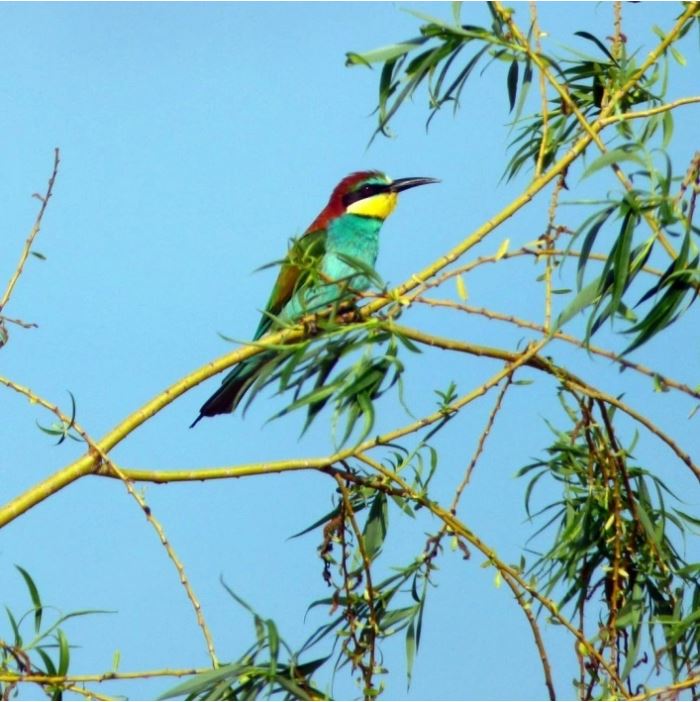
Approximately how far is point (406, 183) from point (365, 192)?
0.77 feet

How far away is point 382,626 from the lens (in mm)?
2322

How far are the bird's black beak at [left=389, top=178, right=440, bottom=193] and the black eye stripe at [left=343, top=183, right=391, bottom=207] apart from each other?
31 millimetres

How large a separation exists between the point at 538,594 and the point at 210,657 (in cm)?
57

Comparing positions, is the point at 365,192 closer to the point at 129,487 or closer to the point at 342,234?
the point at 342,234

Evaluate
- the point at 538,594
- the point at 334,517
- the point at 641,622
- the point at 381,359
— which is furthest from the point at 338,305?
the point at 641,622

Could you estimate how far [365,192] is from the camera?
475 cm

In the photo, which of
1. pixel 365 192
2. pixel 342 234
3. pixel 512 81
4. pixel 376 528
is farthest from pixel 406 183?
pixel 376 528

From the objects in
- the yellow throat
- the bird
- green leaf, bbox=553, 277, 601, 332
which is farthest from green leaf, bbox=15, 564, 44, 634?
the yellow throat

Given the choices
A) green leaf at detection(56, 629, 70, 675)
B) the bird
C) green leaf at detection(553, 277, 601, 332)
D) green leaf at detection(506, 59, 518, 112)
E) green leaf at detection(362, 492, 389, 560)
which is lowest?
green leaf at detection(56, 629, 70, 675)

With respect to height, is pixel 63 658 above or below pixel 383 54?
below

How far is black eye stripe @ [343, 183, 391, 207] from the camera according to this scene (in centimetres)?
472

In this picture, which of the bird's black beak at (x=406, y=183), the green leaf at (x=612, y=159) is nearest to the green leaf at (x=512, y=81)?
the green leaf at (x=612, y=159)

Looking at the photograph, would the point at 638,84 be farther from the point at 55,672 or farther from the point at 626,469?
the point at 55,672

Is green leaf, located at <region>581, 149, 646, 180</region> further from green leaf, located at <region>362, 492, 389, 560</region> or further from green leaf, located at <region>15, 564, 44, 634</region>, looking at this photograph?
green leaf, located at <region>15, 564, 44, 634</region>
